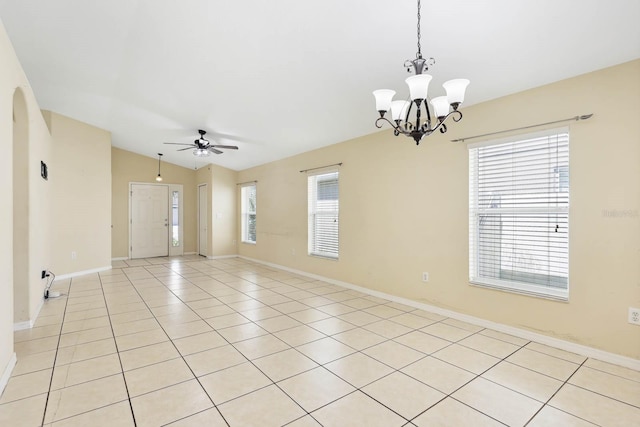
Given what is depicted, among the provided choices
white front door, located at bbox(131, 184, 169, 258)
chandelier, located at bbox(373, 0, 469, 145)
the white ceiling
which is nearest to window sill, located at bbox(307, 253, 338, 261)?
the white ceiling

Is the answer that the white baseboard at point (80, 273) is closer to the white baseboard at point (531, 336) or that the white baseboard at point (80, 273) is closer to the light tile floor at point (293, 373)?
the light tile floor at point (293, 373)

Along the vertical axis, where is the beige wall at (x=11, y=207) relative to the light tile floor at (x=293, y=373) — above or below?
above

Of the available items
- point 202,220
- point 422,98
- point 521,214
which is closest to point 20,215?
point 422,98

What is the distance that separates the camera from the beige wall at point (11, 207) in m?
2.16

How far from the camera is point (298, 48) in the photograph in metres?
2.80

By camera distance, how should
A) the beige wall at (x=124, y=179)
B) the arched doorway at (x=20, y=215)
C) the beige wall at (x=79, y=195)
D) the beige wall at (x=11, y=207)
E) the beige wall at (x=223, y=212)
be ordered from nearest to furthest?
the beige wall at (x=11, y=207), the arched doorway at (x=20, y=215), the beige wall at (x=79, y=195), the beige wall at (x=124, y=179), the beige wall at (x=223, y=212)

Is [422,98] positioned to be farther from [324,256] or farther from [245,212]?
[245,212]

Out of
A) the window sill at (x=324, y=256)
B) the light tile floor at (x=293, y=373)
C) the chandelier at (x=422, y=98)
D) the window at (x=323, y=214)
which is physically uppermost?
the chandelier at (x=422, y=98)

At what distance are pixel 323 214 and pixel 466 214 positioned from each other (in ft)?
8.68

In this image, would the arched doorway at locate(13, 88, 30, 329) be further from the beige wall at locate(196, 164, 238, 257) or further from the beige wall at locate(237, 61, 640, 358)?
the beige wall at locate(196, 164, 238, 257)

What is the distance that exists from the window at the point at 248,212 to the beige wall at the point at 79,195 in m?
3.00

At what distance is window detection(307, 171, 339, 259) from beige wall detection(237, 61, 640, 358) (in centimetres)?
19

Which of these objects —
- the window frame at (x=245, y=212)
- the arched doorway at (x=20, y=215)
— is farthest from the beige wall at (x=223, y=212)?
the arched doorway at (x=20, y=215)

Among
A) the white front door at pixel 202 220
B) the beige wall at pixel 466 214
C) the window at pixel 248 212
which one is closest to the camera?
the beige wall at pixel 466 214
